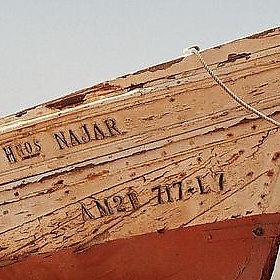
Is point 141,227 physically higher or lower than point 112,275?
higher

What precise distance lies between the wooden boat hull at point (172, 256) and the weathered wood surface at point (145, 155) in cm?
6

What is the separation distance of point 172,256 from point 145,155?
2.12 ft

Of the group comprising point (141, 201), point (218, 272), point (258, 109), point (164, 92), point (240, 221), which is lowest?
point (218, 272)

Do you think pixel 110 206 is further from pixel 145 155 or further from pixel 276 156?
pixel 276 156

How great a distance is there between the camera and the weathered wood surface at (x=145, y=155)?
3.74 metres

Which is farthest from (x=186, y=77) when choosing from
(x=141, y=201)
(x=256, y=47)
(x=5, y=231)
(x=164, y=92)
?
(x=5, y=231)

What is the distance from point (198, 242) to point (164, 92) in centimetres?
92

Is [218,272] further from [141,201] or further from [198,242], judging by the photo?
[141,201]

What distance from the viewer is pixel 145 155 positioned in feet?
12.5

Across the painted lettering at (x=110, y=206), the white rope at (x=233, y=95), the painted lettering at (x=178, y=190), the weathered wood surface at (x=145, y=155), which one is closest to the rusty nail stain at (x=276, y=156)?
the weathered wood surface at (x=145, y=155)

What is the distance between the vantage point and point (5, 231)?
3904 mm

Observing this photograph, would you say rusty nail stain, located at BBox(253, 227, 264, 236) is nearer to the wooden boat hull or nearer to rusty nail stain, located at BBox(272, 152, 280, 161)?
the wooden boat hull

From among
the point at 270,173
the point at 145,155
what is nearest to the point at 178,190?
the point at 145,155

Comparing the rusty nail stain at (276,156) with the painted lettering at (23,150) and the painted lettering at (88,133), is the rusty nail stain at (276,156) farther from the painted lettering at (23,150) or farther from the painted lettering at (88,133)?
the painted lettering at (23,150)
